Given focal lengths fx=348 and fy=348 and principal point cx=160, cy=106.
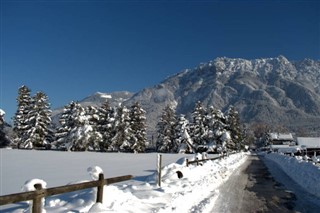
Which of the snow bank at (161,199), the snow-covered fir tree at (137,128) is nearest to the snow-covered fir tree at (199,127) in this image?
the snow-covered fir tree at (137,128)

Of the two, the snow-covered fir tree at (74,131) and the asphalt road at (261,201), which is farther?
the snow-covered fir tree at (74,131)

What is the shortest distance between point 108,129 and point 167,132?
44.0 feet

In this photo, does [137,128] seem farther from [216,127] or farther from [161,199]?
[161,199]

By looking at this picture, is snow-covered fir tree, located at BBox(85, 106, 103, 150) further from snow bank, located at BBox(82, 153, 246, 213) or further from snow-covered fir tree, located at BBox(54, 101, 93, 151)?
snow bank, located at BBox(82, 153, 246, 213)

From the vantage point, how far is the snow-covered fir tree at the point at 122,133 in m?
63.1

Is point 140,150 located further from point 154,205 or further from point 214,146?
point 154,205

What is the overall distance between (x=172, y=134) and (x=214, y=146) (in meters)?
9.18

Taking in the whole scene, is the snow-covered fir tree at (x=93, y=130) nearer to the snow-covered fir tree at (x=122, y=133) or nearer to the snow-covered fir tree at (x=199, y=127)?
the snow-covered fir tree at (x=122, y=133)

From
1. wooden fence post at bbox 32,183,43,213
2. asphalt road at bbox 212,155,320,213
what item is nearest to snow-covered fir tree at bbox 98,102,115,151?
asphalt road at bbox 212,155,320,213

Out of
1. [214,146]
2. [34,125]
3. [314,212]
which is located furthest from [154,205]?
[214,146]

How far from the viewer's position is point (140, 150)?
6544 centimetres

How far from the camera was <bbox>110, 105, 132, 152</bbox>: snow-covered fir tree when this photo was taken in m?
63.1

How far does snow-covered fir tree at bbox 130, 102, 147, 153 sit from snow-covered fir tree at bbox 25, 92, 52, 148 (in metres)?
15.3

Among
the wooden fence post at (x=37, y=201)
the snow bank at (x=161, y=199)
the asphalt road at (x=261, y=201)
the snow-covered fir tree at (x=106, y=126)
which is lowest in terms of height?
the asphalt road at (x=261, y=201)
